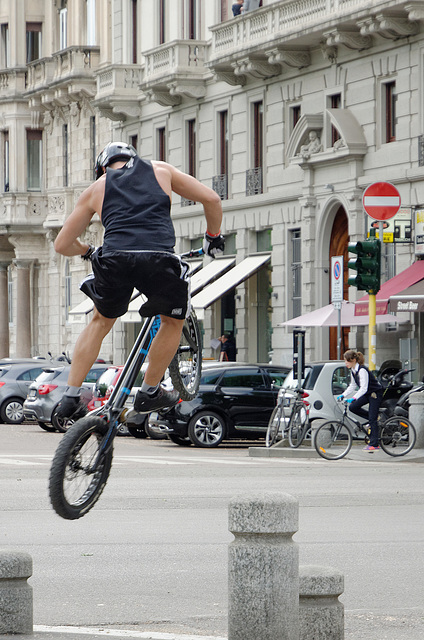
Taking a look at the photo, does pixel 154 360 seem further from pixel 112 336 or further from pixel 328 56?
pixel 112 336

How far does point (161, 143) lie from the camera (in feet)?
146

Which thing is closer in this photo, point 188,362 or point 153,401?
point 153,401

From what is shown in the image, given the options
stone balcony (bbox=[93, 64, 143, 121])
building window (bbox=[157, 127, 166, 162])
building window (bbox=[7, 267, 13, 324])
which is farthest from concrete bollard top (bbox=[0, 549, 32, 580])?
building window (bbox=[7, 267, 13, 324])

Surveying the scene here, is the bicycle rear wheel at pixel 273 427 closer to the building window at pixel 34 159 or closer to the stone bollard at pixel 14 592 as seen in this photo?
the stone bollard at pixel 14 592

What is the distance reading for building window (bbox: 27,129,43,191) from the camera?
5531 centimetres

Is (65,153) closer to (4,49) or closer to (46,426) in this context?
(4,49)

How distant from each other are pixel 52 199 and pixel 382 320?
23.4 meters

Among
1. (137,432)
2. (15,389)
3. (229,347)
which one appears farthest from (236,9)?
(137,432)

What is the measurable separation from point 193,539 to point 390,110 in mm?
20838

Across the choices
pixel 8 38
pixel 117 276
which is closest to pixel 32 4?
pixel 8 38

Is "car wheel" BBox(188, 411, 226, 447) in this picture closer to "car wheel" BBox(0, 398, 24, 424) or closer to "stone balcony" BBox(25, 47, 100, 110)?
"car wheel" BBox(0, 398, 24, 424)

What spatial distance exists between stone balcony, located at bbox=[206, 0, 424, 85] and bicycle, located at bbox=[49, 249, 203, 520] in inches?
934

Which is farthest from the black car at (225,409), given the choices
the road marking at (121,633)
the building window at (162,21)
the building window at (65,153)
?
the building window at (65,153)

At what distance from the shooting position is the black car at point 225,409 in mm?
27406
